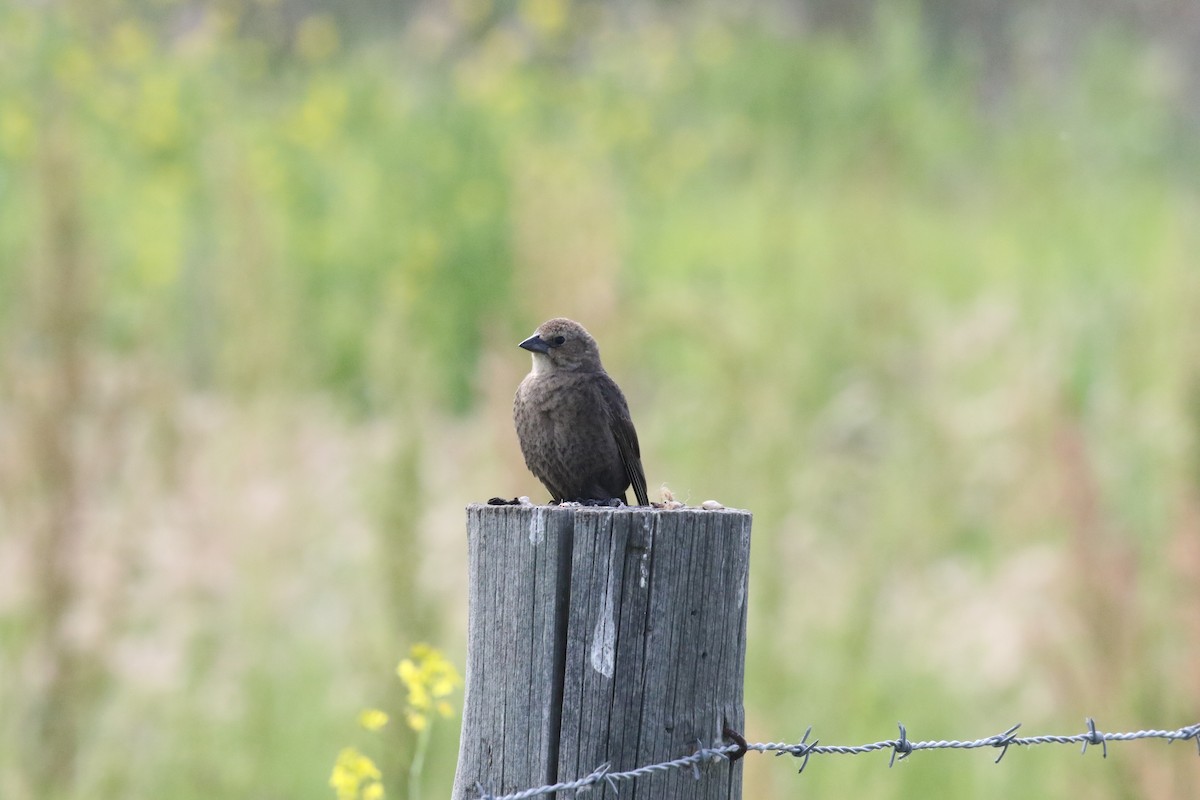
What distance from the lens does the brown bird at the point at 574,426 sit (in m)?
3.72

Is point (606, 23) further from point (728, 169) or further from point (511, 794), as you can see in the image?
point (511, 794)

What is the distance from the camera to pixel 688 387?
8.80 meters

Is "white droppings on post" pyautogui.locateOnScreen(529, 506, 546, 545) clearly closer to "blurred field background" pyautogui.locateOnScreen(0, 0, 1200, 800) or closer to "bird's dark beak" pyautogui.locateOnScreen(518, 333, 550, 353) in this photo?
"bird's dark beak" pyautogui.locateOnScreen(518, 333, 550, 353)

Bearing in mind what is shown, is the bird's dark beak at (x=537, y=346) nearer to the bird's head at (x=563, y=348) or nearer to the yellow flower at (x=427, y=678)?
the bird's head at (x=563, y=348)

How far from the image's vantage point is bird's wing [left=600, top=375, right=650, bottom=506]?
3.76 m

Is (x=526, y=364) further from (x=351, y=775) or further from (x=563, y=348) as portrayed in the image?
(x=351, y=775)

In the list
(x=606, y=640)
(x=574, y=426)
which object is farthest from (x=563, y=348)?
(x=606, y=640)

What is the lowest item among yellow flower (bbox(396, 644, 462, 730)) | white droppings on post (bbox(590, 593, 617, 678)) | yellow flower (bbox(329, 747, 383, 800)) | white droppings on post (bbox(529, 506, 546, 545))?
yellow flower (bbox(329, 747, 383, 800))

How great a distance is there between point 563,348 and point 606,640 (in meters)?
1.50

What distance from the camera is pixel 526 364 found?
237 inches

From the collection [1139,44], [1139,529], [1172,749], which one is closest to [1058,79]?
[1139,44]

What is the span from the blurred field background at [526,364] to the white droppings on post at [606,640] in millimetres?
1507

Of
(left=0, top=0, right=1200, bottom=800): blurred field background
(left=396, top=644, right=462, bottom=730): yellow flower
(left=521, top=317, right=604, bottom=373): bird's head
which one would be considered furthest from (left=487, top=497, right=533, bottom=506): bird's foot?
(left=0, top=0, right=1200, bottom=800): blurred field background

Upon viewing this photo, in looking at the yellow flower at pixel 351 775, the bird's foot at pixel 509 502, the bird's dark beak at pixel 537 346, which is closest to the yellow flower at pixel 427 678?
the yellow flower at pixel 351 775
